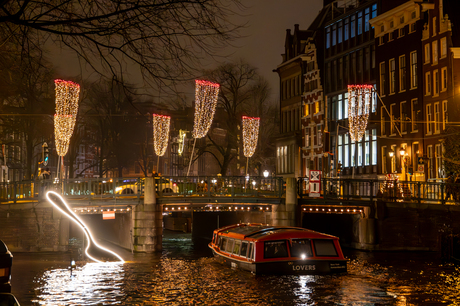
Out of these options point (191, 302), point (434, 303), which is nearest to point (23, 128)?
point (191, 302)

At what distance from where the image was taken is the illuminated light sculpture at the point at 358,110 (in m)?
62.2

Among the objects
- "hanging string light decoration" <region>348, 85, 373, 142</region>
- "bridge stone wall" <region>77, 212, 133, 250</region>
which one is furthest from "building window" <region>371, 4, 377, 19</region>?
"bridge stone wall" <region>77, 212, 133, 250</region>

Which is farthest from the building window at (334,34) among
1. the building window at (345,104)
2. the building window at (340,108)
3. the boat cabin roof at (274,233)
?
the boat cabin roof at (274,233)

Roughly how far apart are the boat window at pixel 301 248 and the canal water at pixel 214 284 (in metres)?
1.02

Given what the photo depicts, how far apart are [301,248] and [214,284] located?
444 centimetres

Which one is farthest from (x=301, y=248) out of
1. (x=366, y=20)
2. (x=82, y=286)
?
(x=366, y=20)

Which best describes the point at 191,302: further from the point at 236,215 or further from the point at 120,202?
the point at 236,215

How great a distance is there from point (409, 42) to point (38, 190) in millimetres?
34232

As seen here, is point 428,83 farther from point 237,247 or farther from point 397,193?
point 237,247

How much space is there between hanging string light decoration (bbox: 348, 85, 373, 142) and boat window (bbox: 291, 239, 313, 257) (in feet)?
106

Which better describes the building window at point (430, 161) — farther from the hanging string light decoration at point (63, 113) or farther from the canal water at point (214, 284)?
the hanging string light decoration at point (63, 113)

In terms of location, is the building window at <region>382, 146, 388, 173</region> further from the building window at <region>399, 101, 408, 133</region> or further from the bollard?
the bollard

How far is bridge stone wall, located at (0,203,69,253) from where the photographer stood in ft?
131

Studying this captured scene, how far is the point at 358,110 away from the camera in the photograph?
6400 cm
